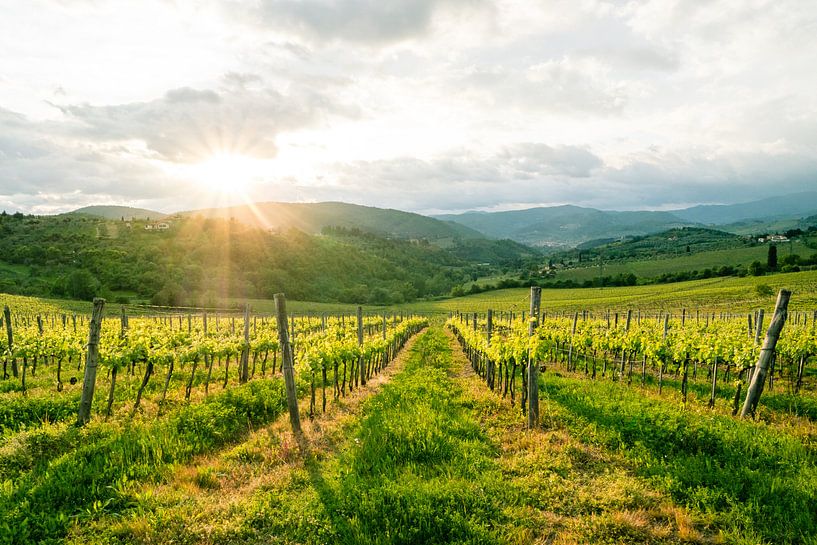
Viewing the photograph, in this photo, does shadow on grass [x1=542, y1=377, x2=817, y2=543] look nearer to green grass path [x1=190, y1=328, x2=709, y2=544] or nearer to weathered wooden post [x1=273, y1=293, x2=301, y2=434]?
green grass path [x1=190, y1=328, x2=709, y2=544]

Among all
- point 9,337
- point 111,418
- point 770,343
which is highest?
point 770,343

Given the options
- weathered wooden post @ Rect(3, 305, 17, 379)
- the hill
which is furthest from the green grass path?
the hill

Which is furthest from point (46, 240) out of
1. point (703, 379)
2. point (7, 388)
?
point (703, 379)

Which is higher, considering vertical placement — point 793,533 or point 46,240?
point 46,240

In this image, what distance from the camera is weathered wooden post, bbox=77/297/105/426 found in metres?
8.80

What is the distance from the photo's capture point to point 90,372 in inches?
351

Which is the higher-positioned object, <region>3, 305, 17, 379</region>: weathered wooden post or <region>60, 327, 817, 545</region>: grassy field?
<region>3, 305, 17, 379</region>: weathered wooden post

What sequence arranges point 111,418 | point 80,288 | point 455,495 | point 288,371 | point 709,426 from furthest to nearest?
point 80,288 → point 111,418 → point 288,371 → point 709,426 → point 455,495

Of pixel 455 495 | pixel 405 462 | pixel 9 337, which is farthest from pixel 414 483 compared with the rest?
pixel 9 337

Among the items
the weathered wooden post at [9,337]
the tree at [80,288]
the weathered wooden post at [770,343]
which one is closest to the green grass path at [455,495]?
the weathered wooden post at [770,343]

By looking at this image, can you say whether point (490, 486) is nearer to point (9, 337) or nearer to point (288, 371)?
point (288, 371)

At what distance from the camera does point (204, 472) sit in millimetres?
6633

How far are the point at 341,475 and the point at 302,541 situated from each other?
4.68 ft

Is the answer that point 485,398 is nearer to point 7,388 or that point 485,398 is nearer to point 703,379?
point 703,379
